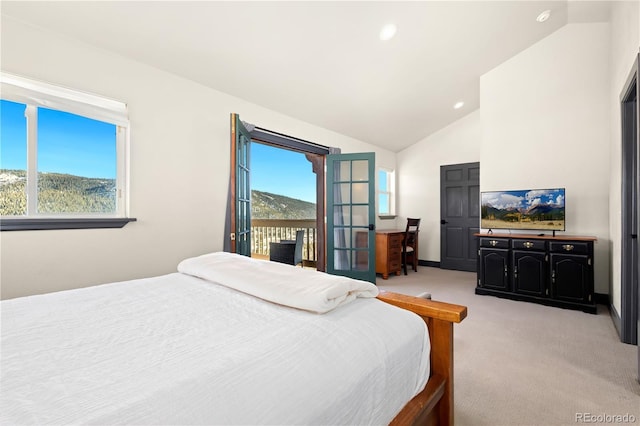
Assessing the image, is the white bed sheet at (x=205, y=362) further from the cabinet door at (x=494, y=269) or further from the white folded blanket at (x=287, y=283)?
the cabinet door at (x=494, y=269)

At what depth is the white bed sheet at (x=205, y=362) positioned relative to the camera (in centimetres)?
60

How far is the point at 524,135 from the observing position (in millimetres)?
4078

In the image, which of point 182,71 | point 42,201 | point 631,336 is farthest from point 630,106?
point 42,201

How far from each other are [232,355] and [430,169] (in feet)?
19.7

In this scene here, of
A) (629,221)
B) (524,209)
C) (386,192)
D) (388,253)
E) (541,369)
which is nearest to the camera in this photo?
(541,369)

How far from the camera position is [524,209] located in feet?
12.6

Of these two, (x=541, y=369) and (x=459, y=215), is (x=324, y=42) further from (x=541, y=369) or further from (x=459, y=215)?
(x=459, y=215)

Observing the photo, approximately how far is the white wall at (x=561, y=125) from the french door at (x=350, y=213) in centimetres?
178

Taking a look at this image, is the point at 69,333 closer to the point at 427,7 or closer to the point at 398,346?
the point at 398,346

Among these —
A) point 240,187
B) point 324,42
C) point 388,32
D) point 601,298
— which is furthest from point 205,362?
point 601,298

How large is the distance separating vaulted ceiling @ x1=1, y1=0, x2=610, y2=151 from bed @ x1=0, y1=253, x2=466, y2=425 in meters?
2.00

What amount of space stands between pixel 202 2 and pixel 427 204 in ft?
17.0

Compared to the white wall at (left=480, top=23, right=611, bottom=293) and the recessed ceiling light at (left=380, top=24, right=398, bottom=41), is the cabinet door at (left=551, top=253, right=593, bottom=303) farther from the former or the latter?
the recessed ceiling light at (left=380, top=24, right=398, bottom=41)

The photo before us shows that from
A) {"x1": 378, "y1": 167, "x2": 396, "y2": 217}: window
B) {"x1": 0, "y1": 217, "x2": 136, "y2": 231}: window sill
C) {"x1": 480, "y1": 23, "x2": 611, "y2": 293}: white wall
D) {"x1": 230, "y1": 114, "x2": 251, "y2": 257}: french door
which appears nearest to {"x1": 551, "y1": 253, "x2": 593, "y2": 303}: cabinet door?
{"x1": 480, "y1": 23, "x2": 611, "y2": 293}: white wall
